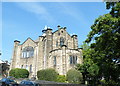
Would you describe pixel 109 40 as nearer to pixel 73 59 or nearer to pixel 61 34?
pixel 73 59

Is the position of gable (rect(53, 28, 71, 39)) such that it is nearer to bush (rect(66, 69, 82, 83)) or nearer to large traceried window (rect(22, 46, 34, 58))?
large traceried window (rect(22, 46, 34, 58))

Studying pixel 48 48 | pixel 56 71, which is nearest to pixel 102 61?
pixel 56 71

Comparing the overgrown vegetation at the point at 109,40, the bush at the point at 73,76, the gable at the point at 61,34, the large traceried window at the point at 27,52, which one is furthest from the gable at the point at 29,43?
the overgrown vegetation at the point at 109,40

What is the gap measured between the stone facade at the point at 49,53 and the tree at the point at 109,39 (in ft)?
76.1

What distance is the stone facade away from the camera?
141 feet

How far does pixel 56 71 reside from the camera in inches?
1655

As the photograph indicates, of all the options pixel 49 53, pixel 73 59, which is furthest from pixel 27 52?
pixel 73 59

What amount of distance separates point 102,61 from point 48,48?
3115cm

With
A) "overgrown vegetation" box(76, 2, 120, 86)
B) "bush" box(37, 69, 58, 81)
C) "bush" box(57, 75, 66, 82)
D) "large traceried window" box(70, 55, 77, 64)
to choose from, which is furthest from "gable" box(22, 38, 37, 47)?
"overgrown vegetation" box(76, 2, 120, 86)

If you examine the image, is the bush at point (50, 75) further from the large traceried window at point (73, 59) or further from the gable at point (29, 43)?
the gable at point (29, 43)

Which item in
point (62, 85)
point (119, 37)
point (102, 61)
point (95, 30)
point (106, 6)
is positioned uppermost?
point (106, 6)

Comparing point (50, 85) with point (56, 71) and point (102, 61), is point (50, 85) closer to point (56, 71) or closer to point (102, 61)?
point (102, 61)

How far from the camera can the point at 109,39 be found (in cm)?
1556

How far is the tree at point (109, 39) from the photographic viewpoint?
50.1 ft
